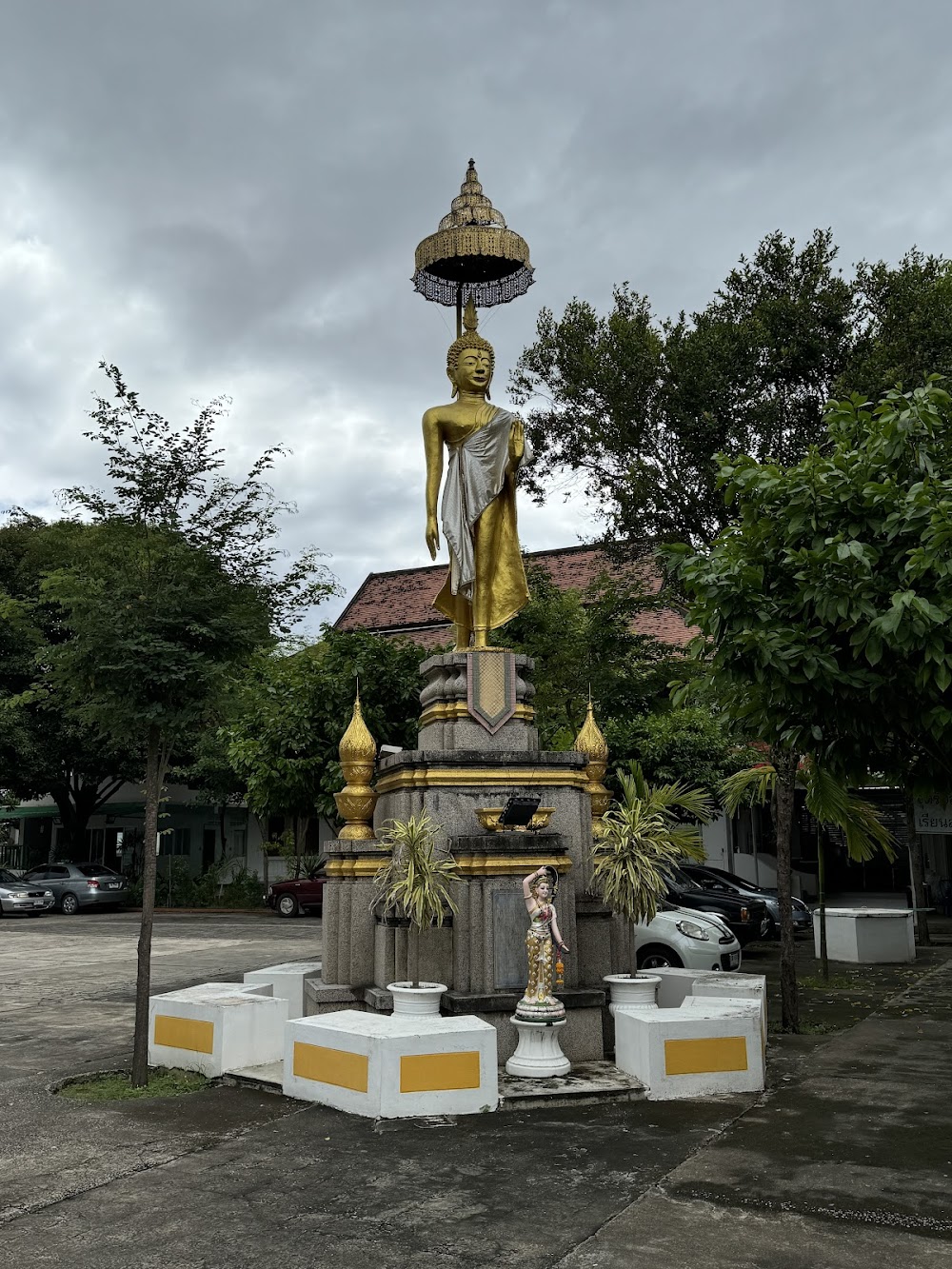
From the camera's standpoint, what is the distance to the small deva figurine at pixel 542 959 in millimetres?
7965

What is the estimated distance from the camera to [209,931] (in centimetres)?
2398

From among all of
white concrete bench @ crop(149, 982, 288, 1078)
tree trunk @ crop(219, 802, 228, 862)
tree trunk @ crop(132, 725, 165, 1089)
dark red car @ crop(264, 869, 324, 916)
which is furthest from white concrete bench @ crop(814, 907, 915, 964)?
tree trunk @ crop(219, 802, 228, 862)

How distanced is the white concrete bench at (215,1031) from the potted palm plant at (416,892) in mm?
1122

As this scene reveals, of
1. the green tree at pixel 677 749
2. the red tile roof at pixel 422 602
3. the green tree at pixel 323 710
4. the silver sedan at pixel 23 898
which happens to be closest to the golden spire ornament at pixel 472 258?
the green tree at pixel 323 710

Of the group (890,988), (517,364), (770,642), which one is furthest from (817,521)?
(517,364)

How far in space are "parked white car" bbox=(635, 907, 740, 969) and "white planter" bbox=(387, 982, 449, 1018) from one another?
5.51m

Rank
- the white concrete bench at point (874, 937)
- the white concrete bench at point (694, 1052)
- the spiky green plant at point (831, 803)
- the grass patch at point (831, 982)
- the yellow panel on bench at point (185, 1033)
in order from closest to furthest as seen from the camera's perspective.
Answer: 1. the white concrete bench at point (694, 1052)
2. the yellow panel on bench at point (185, 1033)
3. the spiky green plant at point (831, 803)
4. the grass patch at point (831, 982)
5. the white concrete bench at point (874, 937)

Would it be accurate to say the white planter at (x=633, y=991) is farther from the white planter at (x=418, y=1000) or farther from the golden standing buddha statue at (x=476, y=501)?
the golden standing buddha statue at (x=476, y=501)

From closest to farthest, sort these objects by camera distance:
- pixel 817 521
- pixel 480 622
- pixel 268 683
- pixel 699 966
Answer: pixel 817 521
pixel 480 622
pixel 699 966
pixel 268 683

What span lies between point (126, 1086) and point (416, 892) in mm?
2760

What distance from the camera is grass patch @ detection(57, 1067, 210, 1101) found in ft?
26.6

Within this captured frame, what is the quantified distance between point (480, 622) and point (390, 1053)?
4786 millimetres

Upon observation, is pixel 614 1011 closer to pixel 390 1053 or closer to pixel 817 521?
pixel 390 1053

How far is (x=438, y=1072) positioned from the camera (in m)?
7.19
